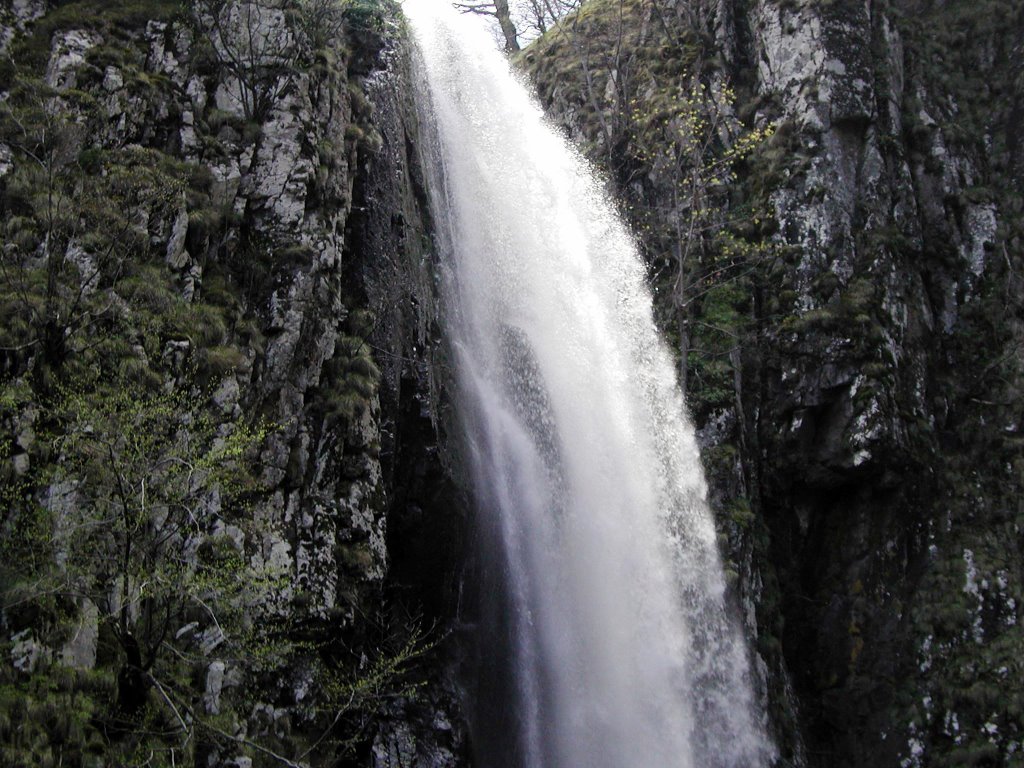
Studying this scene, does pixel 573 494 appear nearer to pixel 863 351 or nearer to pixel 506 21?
pixel 863 351

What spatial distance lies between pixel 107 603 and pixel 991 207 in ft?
69.7

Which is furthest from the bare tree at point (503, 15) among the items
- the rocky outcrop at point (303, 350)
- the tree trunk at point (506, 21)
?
the rocky outcrop at point (303, 350)

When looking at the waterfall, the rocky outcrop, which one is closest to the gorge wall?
the rocky outcrop

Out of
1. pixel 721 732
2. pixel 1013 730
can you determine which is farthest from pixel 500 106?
pixel 1013 730

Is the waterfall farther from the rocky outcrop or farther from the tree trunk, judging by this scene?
the tree trunk

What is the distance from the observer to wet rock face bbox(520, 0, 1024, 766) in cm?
1683

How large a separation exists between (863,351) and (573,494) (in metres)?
7.31

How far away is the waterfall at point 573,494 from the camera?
47.6ft

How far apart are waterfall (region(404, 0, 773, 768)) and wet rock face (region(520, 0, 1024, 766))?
1024 millimetres

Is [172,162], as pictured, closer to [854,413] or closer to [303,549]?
[303,549]

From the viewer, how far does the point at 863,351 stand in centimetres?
1866

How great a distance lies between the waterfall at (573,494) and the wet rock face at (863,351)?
102cm

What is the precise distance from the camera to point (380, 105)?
56.6 ft

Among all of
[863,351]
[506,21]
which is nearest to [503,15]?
[506,21]
